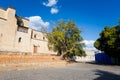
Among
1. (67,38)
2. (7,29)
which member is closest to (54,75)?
(7,29)

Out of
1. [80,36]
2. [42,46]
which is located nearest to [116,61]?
[80,36]

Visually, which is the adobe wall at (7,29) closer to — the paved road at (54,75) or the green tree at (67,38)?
the green tree at (67,38)

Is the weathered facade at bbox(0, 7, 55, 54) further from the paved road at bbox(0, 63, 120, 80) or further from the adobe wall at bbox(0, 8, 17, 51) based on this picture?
the paved road at bbox(0, 63, 120, 80)

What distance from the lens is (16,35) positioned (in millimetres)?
36312

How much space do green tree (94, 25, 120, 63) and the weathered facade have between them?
15.3m

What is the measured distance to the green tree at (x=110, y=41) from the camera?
34625 millimetres

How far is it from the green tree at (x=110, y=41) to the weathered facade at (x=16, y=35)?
603 inches

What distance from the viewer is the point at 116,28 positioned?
119ft

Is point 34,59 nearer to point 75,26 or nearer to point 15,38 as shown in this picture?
point 15,38

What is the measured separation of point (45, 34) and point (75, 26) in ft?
29.9

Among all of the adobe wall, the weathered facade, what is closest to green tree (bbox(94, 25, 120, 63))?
the weathered facade

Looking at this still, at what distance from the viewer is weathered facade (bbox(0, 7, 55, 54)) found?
33344 mm

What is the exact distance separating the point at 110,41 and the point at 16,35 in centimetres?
1993

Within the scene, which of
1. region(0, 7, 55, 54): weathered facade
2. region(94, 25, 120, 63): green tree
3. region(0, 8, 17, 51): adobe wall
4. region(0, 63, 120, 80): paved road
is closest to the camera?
region(0, 63, 120, 80): paved road
